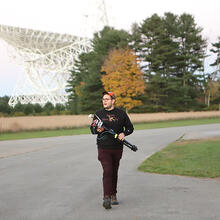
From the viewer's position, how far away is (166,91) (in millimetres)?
46781

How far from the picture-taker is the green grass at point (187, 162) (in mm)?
7879

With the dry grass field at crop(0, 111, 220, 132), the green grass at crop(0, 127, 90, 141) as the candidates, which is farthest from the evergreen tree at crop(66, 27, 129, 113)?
the green grass at crop(0, 127, 90, 141)

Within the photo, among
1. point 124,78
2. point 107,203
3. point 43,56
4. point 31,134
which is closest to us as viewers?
point 107,203

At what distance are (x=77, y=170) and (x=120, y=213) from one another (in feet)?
12.5

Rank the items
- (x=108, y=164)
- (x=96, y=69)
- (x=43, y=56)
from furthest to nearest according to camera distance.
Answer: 1. (x=43, y=56)
2. (x=96, y=69)
3. (x=108, y=164)

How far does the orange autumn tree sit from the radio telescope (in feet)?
54.8

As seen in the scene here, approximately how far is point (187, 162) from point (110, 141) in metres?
4.53

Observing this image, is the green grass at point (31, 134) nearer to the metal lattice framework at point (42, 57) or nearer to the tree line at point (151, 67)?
the tree line at point (151, 67)

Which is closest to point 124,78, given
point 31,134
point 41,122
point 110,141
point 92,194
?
point 41,122

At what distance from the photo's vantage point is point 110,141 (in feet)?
17.1

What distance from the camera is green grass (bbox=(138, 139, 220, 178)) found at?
788cm

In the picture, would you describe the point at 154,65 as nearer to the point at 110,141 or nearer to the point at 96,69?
the point at 96,69

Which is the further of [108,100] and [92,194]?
[92,194]

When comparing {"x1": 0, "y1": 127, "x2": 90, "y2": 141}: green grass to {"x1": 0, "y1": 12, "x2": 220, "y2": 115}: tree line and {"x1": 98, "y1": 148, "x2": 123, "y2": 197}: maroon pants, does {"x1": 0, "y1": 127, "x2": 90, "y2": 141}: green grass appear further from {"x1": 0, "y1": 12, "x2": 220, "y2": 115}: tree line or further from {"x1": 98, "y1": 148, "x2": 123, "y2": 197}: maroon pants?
{"x1": 0, "y1": 12, "x2": 220, "y2": 115}: tree line
